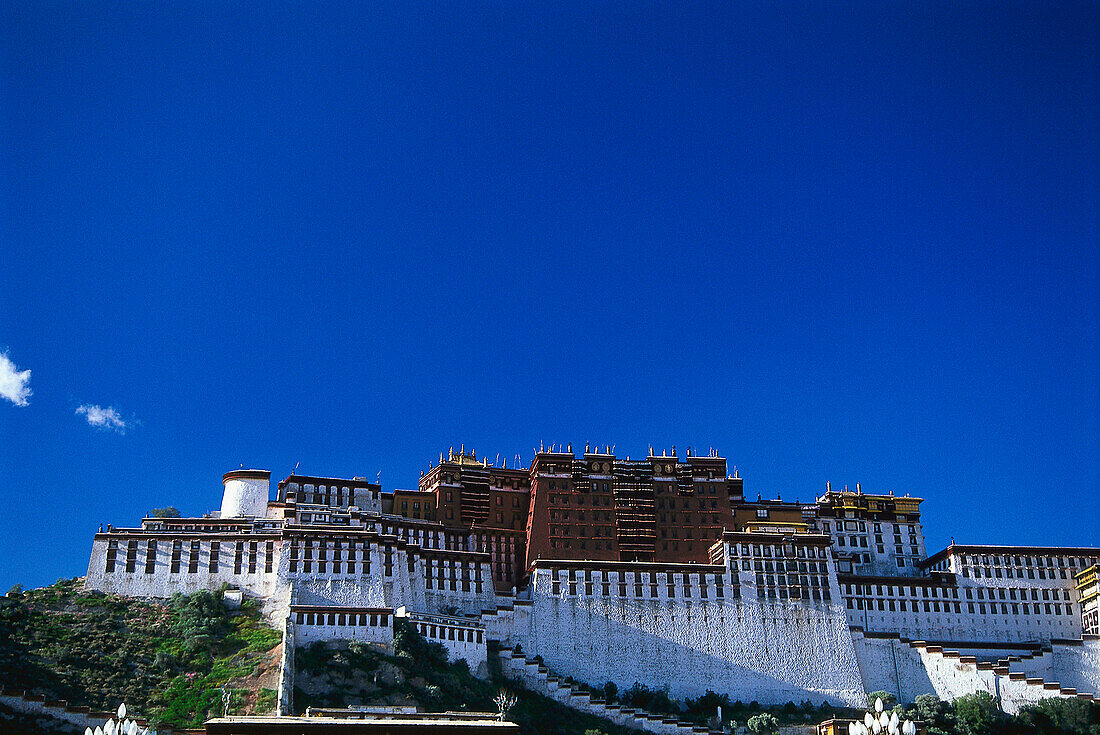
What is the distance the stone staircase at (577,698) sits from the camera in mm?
82375

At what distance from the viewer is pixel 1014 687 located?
3543 inches

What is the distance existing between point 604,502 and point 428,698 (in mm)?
35902

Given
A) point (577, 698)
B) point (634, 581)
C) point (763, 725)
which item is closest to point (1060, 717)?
point (763, 725)

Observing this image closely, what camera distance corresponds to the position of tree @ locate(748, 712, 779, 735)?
83.4 metres

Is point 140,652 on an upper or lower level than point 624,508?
lower

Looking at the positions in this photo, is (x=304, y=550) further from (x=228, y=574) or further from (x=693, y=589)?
(x=693, y=589)

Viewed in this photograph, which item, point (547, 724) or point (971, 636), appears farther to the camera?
point (971, 636)

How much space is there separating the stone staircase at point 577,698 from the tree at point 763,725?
386cm

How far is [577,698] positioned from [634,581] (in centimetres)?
1398

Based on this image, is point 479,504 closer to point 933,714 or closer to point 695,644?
point 695,644

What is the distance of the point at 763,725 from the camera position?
275 feet

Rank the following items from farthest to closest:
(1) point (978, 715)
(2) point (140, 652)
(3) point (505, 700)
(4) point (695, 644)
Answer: (4) point (695, 644) < (1) point (978, 715) < (3) point (505, 700) < (2) point (140, 652)

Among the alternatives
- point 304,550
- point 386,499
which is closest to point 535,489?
point 386,499

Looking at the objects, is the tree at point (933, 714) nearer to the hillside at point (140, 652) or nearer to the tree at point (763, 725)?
the tree at point (763, 725)
